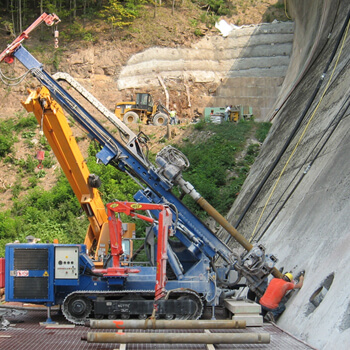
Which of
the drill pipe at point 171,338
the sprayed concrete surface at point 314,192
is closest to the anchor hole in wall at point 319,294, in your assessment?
the sprayed concrete surface at point 314,192

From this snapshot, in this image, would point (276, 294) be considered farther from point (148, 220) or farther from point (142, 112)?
point (142, 112)

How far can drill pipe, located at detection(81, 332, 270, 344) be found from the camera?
8.84 meters

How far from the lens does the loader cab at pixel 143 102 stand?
34.4 meters

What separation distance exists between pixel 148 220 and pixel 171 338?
3.91m

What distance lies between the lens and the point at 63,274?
496 inches

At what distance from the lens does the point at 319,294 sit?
10.4 metres

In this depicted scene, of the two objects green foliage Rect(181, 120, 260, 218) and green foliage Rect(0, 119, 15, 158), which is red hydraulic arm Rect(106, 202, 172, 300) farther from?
green foliage Rect(0, 119, 15, 158)

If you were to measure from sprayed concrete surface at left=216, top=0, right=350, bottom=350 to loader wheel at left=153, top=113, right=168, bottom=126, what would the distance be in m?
7.86

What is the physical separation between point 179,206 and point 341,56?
9.94 m

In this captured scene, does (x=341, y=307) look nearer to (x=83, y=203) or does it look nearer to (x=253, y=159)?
(x=83, y=203)

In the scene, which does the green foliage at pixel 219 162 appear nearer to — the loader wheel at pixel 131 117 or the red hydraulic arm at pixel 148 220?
the loader wheel at pixel 131 117

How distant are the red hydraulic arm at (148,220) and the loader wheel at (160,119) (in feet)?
71.2

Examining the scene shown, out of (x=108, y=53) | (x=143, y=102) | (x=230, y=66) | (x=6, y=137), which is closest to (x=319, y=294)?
(x=6, y=137)

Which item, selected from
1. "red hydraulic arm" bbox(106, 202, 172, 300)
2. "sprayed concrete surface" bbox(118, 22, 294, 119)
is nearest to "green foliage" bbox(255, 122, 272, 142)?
"sprayed concrete surface" bbox(118, 22, 294, 119)
